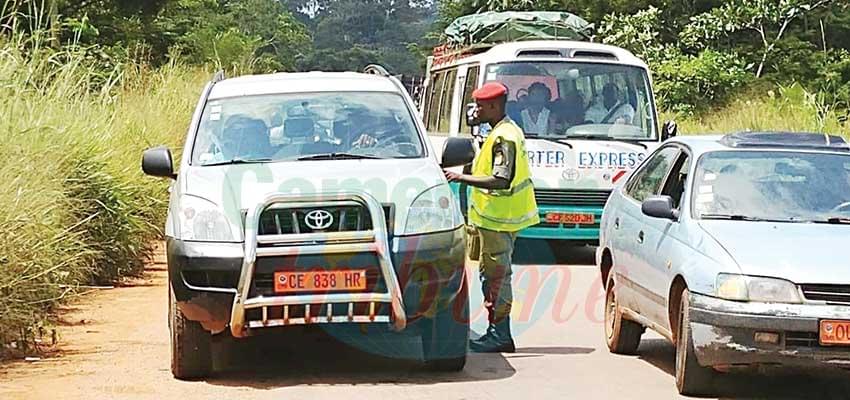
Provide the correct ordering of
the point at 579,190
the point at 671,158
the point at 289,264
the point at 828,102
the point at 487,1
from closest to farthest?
the point at 289,264 → the point at 671,158 → the point at 579,190 → the point at 828,102 → the point at 487,1

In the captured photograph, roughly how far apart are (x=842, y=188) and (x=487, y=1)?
38.6m

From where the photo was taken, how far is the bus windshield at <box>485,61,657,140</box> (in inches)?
596

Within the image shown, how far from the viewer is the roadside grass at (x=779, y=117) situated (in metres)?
22.9

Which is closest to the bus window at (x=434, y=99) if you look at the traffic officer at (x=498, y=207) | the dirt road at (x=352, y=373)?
the dirt road at (x=352, y=373)

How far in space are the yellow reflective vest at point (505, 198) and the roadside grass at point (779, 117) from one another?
1134cm

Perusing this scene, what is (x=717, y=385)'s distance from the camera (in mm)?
8031


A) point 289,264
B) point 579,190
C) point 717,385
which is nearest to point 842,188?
point 717,385

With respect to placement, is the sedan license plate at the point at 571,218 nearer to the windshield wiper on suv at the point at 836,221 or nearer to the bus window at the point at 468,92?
the bus window at the point at 468,92

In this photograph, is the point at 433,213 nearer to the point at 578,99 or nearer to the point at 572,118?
the point at 572,118

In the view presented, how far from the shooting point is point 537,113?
1518 centimetres

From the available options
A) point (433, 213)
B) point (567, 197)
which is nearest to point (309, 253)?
point (433, 213)

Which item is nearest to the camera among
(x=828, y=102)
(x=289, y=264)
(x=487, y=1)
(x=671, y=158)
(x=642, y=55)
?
(x=289, y=264)

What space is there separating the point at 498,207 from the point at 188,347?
232 centimetres

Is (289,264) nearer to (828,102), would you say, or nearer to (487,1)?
(828,102)
